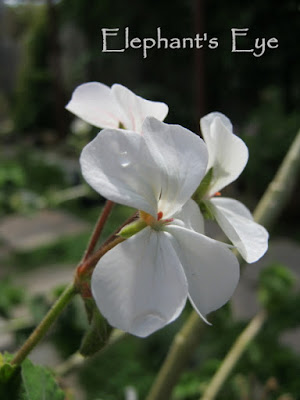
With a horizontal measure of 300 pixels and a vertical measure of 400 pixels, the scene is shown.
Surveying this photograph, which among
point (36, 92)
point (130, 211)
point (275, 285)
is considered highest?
point (275, 285)

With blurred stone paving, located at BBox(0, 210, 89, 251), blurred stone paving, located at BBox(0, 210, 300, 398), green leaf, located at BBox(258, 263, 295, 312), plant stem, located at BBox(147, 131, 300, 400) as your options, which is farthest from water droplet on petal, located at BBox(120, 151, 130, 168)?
blurred stone paving, located at BBox(0, 210, 89, 251)

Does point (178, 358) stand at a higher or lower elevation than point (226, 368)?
higher

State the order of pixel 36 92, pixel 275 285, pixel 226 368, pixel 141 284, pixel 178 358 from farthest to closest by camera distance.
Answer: pixel 36 92
pixel 275 285
pixel 226 368
pixel 178 358
pixel 141 284

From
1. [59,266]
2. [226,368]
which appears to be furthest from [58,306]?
[59,266]

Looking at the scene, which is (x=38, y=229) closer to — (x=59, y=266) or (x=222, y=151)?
(x=59, y=266)

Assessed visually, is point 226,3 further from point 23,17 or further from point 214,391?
point 23,17

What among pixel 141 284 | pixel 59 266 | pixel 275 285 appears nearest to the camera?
pixel 141 284

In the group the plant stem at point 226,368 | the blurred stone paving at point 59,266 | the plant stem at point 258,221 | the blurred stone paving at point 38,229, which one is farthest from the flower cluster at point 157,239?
the blurred stone paving at point 38,229
